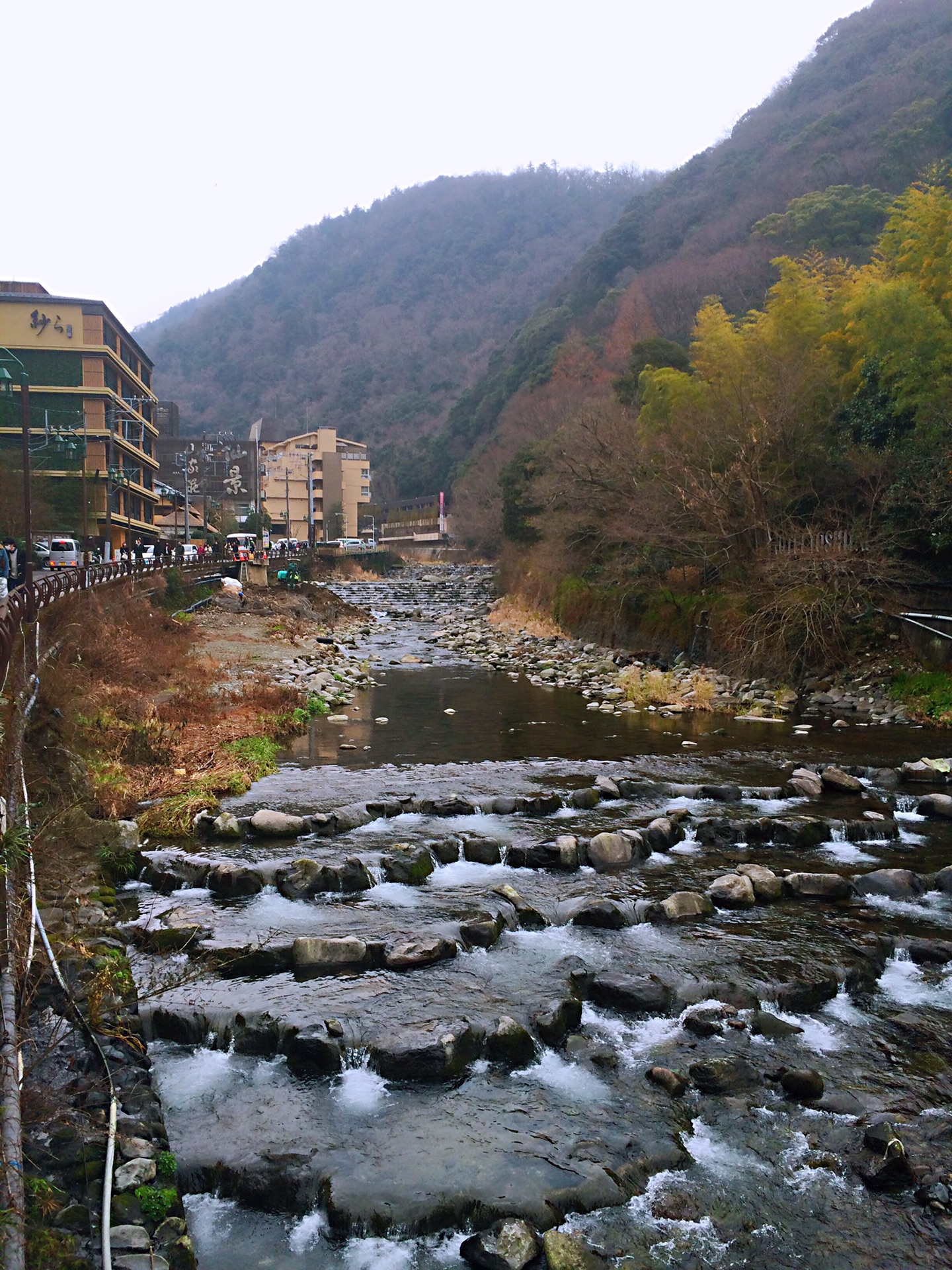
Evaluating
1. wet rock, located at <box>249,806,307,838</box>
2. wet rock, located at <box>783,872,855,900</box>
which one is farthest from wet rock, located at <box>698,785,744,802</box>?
wet rock, located at <box>249,806,307,838</box>

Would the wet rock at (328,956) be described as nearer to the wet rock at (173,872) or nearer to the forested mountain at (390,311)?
the wet rock at (173,872)

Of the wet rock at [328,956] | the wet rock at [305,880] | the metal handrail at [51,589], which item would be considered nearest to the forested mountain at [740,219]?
the metal handrail at [51,589]

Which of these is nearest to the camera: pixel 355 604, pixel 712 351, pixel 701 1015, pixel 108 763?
pixel 701 1015

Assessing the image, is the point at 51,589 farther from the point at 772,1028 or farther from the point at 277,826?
the point at 772,1028

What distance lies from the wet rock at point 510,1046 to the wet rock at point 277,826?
5.00 m

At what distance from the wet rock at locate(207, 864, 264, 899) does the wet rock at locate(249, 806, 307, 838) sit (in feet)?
4.86

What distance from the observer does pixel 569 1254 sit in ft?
15.1

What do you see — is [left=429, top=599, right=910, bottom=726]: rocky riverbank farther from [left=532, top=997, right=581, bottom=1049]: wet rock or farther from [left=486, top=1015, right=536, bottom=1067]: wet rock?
[left=486, top=1015, right=536, bottom=1067]: wet rock

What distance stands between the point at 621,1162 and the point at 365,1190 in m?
1.45

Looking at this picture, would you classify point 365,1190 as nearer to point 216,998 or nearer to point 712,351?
point 216,998

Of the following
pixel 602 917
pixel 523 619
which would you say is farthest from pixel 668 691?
pixel 523 619

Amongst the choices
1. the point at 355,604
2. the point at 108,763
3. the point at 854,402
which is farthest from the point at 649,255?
the point at 108,763

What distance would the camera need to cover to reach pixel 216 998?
721cm

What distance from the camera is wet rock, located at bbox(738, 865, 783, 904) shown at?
→ 30.2 feet
